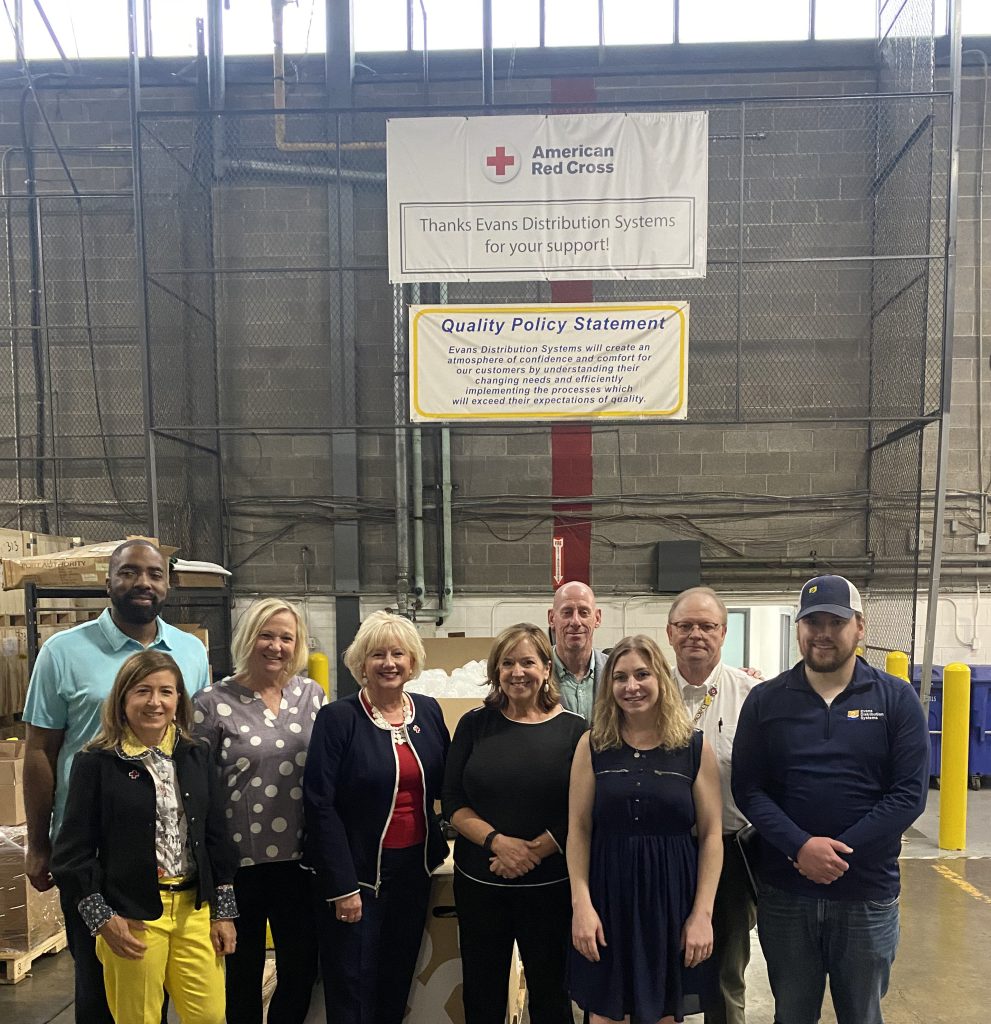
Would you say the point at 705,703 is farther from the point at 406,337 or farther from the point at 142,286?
the point at 406,337

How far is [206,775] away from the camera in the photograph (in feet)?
7.39

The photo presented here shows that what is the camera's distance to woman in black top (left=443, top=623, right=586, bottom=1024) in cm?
224

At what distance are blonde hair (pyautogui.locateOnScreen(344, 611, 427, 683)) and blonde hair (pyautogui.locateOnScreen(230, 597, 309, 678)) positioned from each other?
0.57 feet

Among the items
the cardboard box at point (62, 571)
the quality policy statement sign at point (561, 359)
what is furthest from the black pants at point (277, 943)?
the quality policy statement sign at point (561, 359)

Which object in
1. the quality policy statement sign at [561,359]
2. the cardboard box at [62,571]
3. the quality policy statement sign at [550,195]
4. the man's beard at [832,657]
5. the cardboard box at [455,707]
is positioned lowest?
the cardboard box at [455,707]

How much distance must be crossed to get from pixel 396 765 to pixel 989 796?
6.13 meters

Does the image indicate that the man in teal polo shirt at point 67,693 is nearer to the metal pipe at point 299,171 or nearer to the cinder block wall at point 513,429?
the cinder block wall at point 513,429

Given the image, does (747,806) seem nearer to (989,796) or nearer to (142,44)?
(989,796)

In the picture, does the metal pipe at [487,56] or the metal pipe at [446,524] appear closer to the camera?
the metal pipe at [487,56]

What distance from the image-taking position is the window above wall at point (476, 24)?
7.74 m

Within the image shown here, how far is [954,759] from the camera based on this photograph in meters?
5.26

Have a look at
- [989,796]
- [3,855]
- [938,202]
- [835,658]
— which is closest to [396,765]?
[835,658]

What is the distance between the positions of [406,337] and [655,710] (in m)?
6.12

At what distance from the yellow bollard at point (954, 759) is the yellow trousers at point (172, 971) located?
4.85m
